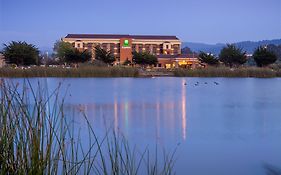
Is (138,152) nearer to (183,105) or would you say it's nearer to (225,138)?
(225,138)

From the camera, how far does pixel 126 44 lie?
185 ft

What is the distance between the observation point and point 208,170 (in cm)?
396

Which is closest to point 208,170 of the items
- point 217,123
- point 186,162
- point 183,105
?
point 186,162

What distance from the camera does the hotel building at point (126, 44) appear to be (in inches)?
2222

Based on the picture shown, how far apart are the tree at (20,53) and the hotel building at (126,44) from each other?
24821 mm

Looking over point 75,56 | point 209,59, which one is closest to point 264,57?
point 209,59

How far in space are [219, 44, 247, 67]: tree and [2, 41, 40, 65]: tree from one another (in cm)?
1526

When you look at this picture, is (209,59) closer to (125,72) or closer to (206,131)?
(125,72)

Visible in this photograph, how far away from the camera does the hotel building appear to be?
56.4 m

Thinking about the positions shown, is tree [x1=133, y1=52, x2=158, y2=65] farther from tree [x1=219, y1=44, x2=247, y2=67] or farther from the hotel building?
the hotel building

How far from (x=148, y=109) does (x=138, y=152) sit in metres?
4.43

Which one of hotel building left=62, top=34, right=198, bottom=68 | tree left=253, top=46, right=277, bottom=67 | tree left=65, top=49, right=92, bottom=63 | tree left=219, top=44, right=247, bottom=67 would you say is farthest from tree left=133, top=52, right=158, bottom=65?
hotel building left=62, top=34, right=198, bottom=68

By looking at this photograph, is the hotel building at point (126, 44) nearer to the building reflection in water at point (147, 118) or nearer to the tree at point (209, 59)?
the tree at point (209, 59)

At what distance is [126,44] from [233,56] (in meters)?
23.3
